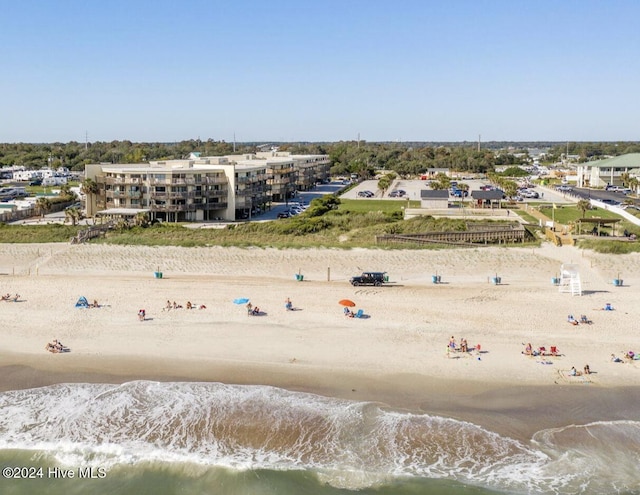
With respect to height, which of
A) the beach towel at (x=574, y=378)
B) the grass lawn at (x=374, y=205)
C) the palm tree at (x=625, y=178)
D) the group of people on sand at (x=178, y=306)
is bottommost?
the beach towel at (x=574, y=378)

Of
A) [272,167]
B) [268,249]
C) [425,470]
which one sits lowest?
[425,470]

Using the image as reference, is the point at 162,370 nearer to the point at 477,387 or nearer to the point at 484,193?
the point at 477,387

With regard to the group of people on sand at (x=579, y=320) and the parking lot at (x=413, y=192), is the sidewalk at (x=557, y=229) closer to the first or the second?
the parking lot at (x=413, y=192)

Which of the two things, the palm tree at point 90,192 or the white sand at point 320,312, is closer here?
the white sand at point 320,312

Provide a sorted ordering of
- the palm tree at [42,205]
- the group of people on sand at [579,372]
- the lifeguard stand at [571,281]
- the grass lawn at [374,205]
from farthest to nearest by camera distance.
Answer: the grass lawn at [374,205], the palm tree at [42,205], the lifeguard stand at [571,281], the group of people on sand at [579,372]

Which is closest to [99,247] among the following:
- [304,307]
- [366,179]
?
[304,307]

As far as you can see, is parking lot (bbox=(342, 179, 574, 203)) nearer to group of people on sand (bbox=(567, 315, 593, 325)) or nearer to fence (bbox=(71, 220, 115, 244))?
fence (bbox=(71, 220, 115, 244))

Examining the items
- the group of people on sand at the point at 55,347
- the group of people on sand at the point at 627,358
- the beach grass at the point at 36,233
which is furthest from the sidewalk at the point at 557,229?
the beach grass at the point at 36,233

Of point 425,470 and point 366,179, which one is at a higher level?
point 366,179
